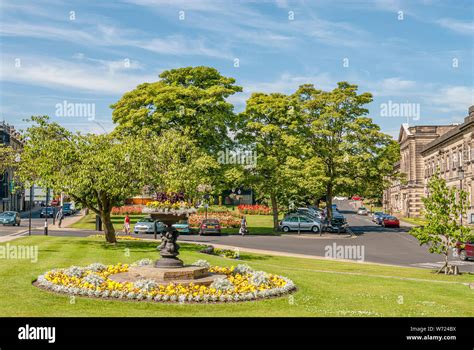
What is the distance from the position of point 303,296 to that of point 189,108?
33718mm

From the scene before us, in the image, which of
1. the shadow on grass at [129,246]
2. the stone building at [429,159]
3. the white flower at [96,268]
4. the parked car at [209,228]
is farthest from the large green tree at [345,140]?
the white flower at [96,268]

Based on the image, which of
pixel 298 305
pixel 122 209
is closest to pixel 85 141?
pixel 298 305

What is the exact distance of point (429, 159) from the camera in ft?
278

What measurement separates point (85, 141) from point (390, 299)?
66.2ft

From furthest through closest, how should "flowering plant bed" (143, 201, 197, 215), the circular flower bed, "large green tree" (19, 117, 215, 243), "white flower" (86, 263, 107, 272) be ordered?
"large green tree" (19, 117, 215, 243), "white flower" (86, 263, 107, 272), "flowering plant bed" (143, 201, 197, 215), the circular flower bed

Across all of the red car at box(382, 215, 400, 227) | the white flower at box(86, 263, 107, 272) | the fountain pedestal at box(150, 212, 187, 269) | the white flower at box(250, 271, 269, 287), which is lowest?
the red car at box(382, 215, 400, 227)

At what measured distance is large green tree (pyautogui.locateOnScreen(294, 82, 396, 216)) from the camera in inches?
2259

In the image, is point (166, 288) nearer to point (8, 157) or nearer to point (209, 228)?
point (209, 228)

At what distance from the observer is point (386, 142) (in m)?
59.5

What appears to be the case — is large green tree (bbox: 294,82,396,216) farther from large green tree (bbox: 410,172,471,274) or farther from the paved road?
large green tree (bbox: 410,172,471,274)

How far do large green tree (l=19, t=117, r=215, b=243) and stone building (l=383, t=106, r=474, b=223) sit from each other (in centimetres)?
3928

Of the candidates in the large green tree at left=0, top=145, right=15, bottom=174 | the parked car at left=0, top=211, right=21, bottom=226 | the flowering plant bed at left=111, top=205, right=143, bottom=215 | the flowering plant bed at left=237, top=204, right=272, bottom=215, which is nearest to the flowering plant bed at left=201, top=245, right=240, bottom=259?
the large green tree at left=0, top=145, right=15, bottom=174

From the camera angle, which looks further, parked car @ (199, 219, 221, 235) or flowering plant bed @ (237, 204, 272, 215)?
flowering plant bed @ (237, 204, 272, 215)
